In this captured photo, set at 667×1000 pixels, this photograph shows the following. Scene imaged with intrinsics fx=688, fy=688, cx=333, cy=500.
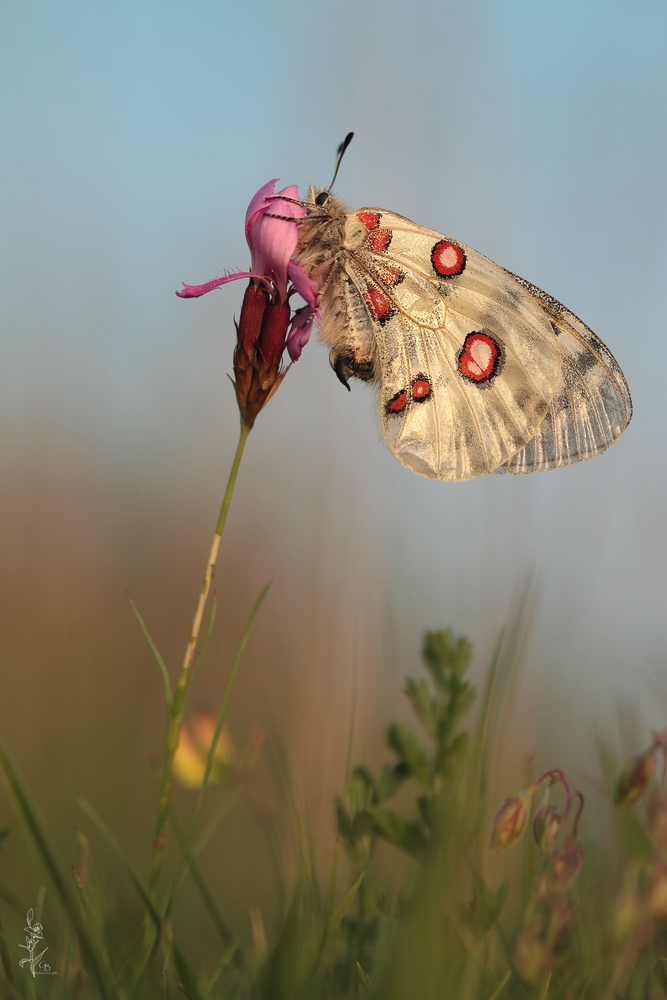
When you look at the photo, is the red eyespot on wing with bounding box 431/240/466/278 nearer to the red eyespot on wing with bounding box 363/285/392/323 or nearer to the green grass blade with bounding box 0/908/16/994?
the red eyespot on wing with bounding box 363/285/392/323

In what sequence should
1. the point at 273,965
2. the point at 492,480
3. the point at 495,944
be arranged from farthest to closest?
the point at 492,480, the point at 495,944, the point at 273,965

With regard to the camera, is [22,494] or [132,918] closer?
[132,918]

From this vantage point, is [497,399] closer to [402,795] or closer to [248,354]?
[248,354]

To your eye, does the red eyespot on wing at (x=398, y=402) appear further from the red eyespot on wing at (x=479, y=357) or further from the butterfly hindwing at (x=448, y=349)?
the red eyespot on wing at (x=479, y=357)

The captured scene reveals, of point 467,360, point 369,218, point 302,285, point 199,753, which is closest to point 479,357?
point 467,360

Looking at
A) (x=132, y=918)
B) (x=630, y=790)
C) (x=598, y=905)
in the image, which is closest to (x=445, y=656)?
(x=630, y=790)

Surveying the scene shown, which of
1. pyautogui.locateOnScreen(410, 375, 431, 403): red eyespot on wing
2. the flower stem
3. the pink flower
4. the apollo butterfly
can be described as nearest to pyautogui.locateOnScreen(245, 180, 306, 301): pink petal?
the pink flower

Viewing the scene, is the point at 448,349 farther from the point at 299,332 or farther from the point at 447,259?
the point at 299,332
